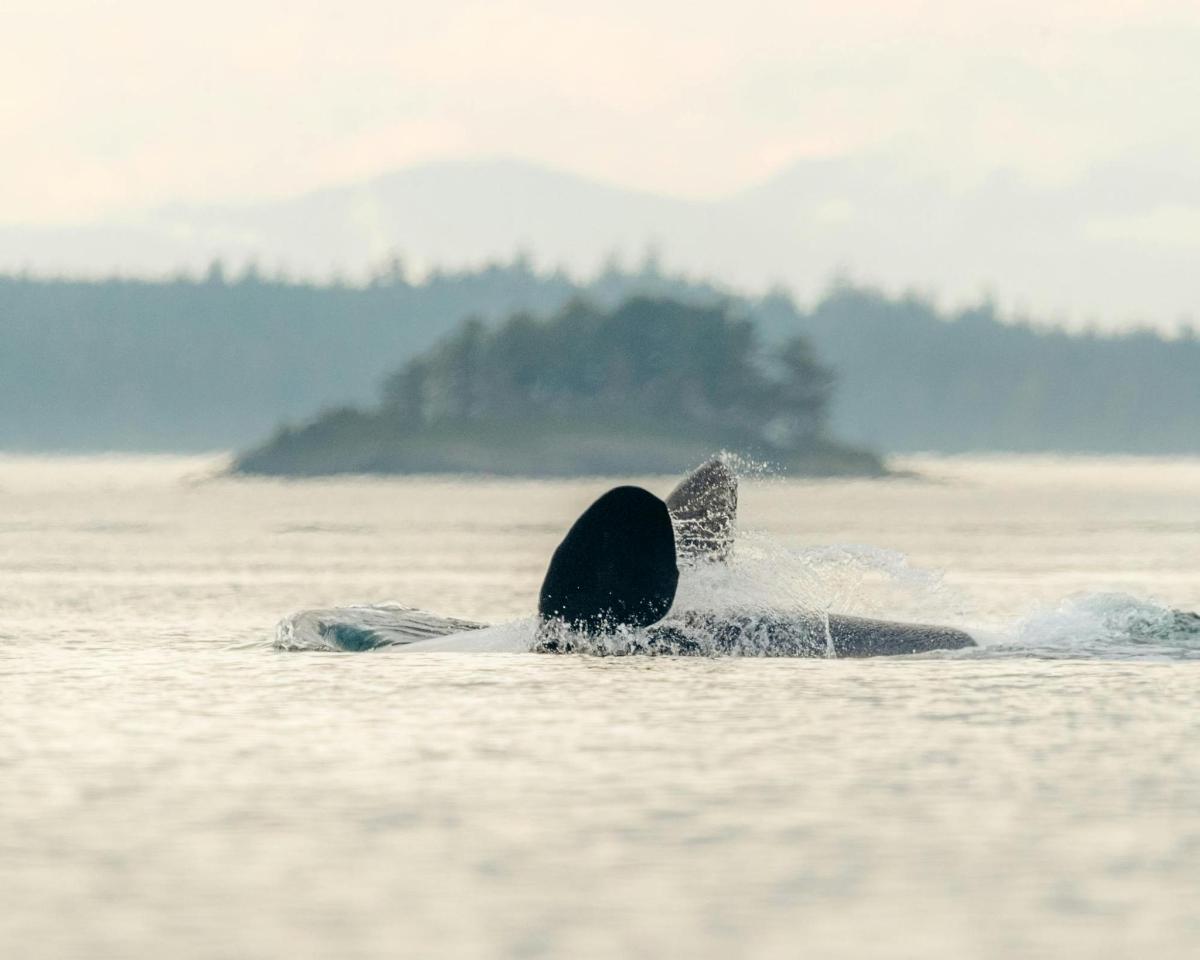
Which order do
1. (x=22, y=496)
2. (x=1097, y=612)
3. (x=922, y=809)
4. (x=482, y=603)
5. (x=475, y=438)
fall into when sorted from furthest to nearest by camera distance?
(x=475, y=438)
(x=22, y=496)
(x=482, y=603)
(x=1097, y=612)
(x=922, y=809)

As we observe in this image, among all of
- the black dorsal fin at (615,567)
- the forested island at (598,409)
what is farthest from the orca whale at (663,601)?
the forested island at (598,409)

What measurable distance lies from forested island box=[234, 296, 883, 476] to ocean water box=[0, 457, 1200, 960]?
125271 mm

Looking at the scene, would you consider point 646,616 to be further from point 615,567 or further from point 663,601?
point 615,567

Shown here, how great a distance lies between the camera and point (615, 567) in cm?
1623

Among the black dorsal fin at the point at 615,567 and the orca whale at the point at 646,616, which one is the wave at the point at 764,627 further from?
the black dorsal fin at the point at 615,567

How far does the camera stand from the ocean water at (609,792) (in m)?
8.07

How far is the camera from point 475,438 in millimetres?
151000

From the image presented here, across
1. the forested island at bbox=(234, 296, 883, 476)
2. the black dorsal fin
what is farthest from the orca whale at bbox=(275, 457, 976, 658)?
the forested island at bbox=(234, 296, 883, 476)

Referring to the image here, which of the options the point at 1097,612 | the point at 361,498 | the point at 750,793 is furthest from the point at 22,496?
the point at 750,793

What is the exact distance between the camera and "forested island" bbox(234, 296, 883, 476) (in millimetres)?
147500

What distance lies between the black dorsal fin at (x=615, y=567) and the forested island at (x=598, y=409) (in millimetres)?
126496

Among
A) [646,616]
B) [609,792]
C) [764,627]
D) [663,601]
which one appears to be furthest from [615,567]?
[609,792]

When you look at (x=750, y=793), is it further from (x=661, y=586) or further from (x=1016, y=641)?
(x=1016, y=641)

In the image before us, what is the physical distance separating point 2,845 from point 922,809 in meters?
4.17
